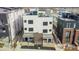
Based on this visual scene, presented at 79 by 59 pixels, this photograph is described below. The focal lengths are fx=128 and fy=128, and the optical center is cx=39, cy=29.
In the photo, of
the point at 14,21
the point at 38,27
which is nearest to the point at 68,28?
the point at 38,27

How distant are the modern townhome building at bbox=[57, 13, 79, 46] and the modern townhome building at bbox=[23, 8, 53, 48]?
4.9 inches

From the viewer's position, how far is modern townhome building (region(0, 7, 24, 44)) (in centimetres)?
154

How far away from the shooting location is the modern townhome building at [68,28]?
1578 millimetres

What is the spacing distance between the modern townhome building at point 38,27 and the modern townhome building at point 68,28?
12 cm

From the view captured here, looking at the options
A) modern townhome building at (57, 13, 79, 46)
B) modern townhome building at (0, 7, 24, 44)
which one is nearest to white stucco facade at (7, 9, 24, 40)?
modern townhome building at (0, 7, 24, 44)

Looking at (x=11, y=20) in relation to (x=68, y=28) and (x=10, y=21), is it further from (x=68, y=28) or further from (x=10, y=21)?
(x=68, y=28)

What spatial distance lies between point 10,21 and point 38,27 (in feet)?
1.17

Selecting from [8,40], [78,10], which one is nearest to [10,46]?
[8,40]

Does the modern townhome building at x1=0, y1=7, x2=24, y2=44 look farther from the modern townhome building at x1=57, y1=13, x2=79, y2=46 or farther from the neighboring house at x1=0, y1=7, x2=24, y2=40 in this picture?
the modern townhome building at x1=57, y1=13, x2=79, y2=46

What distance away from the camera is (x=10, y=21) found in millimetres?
1591

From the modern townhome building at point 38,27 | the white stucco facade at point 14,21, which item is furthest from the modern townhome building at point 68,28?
the white stucco facade at point 14,21
